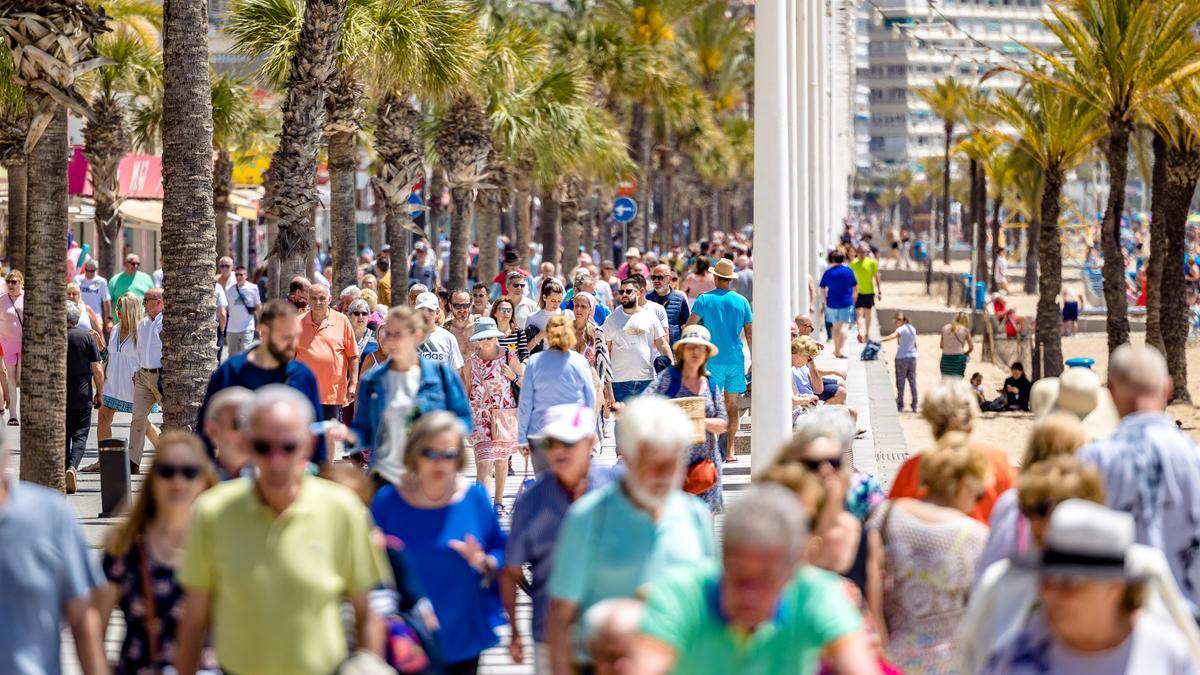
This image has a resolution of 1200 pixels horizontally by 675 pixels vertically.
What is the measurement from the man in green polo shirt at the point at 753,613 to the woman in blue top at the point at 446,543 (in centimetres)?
211

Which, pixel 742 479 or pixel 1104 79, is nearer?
pixel 742 479

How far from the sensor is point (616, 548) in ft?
17.5

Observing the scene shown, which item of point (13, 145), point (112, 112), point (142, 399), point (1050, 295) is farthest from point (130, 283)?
point (1050, 295)

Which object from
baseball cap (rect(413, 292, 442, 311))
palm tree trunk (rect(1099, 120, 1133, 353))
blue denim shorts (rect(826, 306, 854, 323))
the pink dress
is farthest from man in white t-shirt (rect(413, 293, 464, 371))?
palm tree trunk (rect(1099, 120, 1133, 353))

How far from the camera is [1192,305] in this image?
49.0 metres

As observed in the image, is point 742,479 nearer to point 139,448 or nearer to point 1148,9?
point 139,448

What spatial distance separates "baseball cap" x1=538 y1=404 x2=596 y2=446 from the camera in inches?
253

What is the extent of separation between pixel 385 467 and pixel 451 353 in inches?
169

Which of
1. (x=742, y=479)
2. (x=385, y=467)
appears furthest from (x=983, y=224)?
(x=385, y=467)

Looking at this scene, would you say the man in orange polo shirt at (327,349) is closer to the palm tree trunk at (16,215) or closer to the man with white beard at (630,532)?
the man with white beard at (630,532)

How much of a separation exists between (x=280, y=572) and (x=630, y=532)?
3.14ft

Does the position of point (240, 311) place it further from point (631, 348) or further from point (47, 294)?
point (47, 294)

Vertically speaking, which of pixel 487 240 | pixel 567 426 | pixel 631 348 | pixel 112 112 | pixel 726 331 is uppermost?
pixel 112 112

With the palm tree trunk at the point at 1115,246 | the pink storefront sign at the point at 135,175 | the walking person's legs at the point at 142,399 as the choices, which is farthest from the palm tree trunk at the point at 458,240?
the walking person's legs at the point at 142,399
